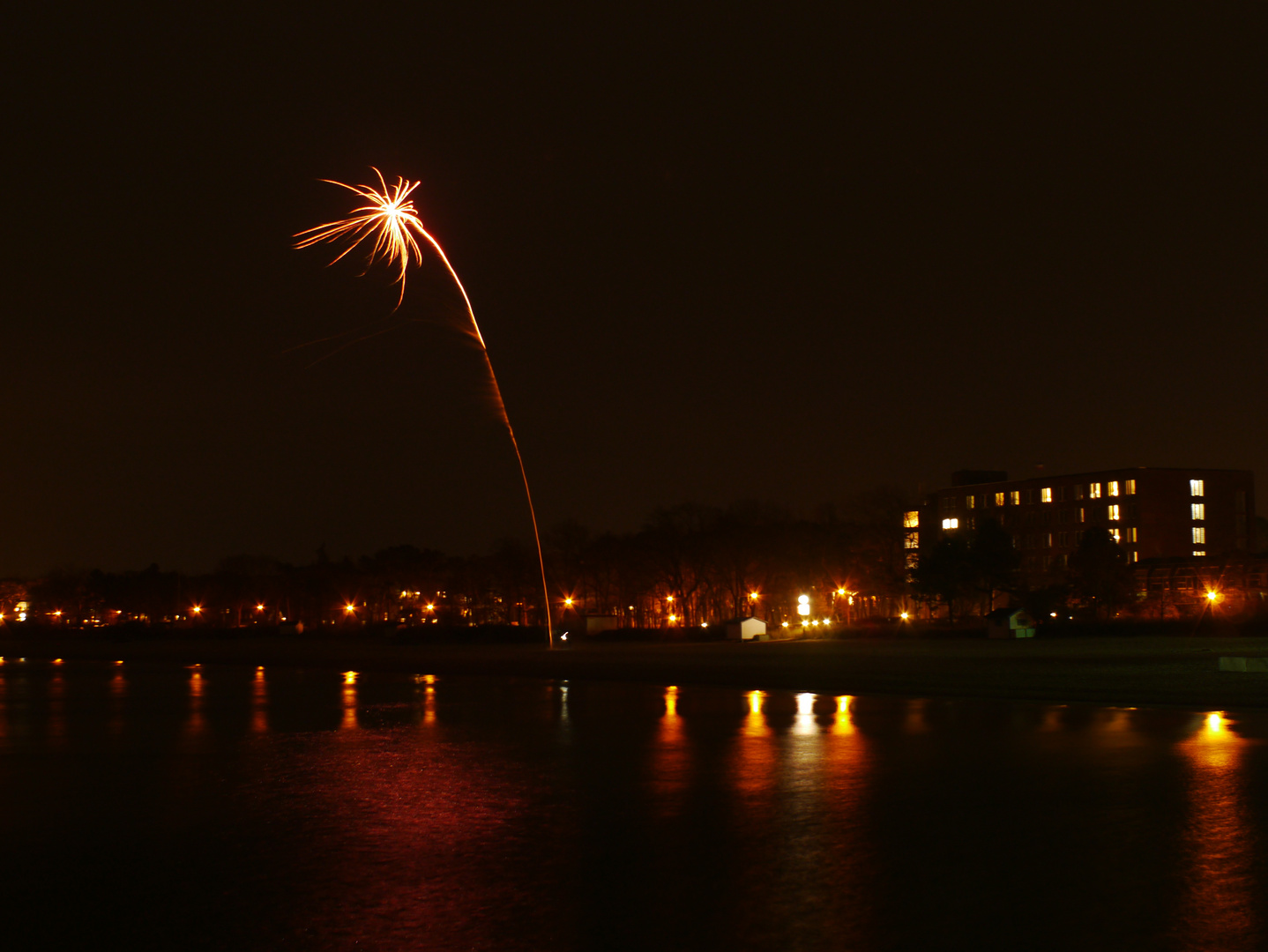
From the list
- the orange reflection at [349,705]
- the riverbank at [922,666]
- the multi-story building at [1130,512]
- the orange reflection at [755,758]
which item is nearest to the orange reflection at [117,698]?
the orange reflection at [349,705]

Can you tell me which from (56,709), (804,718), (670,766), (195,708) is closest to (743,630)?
(195,708)

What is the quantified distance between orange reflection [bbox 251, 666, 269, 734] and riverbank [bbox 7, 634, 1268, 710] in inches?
312

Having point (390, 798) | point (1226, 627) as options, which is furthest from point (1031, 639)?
point (390, 798)

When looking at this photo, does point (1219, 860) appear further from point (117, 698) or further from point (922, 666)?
point (922, 666)

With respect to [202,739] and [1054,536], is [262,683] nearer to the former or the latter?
[202,739]

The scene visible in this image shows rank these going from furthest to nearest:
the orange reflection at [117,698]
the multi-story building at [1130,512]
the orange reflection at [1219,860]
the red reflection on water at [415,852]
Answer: the multi-story building at [1130,512] < the orange reflection at [117,698] < the red reflection on water at [415,852] < the orange reflection at [1219,860]

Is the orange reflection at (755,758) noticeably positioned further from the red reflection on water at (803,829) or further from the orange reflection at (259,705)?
the orange reflection at (259,705)

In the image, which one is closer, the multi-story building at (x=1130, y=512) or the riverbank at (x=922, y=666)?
the riverbank at (x=922, y=666)

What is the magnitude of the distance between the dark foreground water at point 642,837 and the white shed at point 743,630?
61.8 m

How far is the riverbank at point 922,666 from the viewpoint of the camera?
26.7 m

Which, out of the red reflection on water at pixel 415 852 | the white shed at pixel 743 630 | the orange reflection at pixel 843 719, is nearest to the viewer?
the red reflection on water at pixel 415 852

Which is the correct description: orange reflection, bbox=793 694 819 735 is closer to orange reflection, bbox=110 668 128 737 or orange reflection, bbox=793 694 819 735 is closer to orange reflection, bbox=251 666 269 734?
orange reflection, bbox=251 666 269 734

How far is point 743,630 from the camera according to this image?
268 ft

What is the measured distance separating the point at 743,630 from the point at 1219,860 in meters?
73.4
